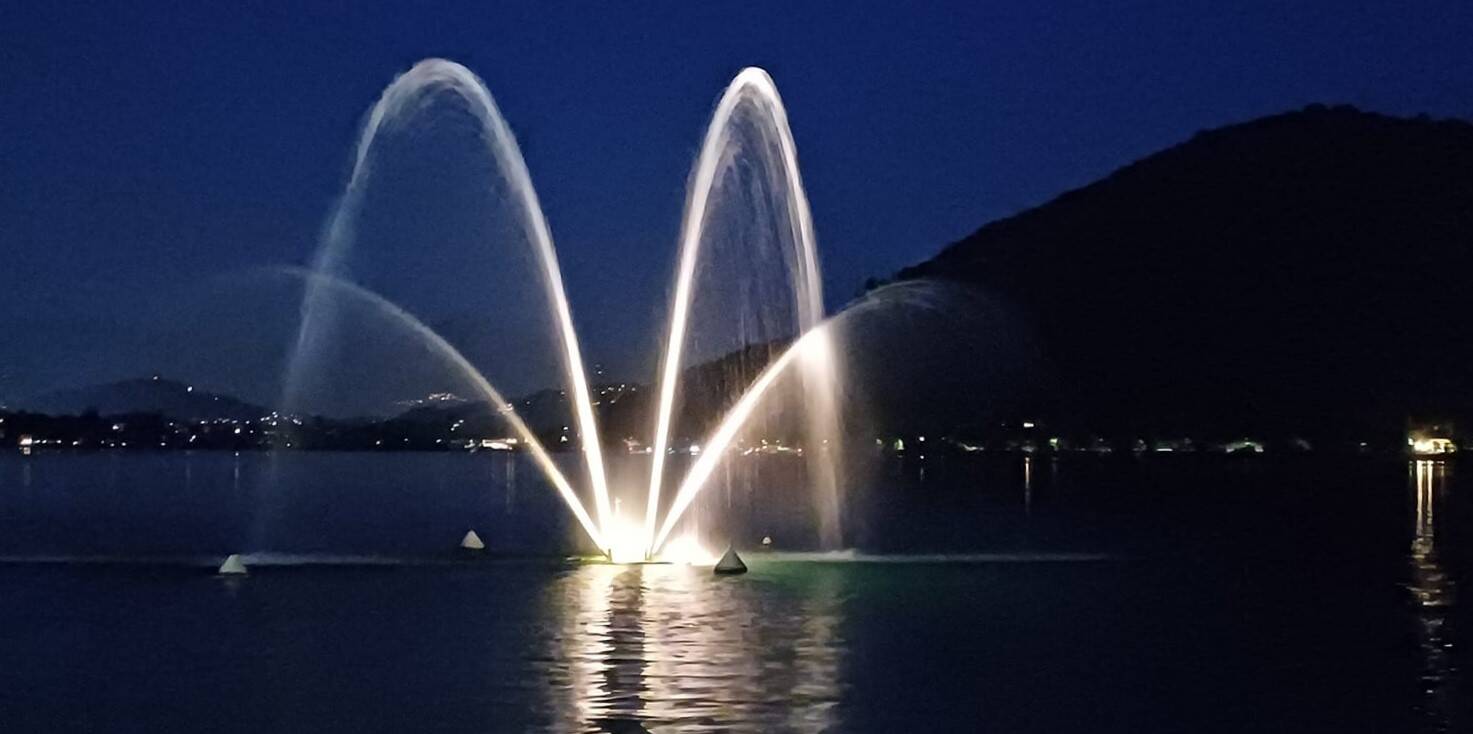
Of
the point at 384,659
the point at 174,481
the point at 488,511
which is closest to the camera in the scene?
the point at 384,659

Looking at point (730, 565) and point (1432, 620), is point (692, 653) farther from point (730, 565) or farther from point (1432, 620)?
point (730, 565)

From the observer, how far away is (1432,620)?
33312 mm

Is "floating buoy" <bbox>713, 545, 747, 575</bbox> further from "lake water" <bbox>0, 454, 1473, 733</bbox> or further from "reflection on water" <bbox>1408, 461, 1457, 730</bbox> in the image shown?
"reflection on water" <bbox>1408, 461, 1457, 730</bbox>

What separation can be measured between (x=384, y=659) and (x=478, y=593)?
10613mm

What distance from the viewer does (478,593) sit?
3856 centimetres

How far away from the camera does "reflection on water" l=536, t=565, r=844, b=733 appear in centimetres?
2217

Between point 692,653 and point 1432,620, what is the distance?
13476 millimetres

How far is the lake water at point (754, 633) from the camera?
22.9m

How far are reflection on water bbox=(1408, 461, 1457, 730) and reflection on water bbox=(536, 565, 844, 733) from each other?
23.6 feet

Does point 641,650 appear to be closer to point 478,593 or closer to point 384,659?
point 384,659

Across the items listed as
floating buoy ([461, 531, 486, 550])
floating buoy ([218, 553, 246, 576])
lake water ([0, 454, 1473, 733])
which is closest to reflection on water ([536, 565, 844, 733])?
lake water ([0, 454, 1473, 733])

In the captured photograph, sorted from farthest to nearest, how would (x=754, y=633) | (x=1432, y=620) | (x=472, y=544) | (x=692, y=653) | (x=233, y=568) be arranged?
(x=472, y=544) → (x=233, y=568) → (x=1432, y=620) → (x=754, y=633) → (x=692, y=653)

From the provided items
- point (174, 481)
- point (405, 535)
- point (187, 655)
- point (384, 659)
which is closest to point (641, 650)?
point (384, 659)

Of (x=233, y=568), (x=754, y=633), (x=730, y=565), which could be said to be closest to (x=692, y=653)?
(x=754, y=633)
